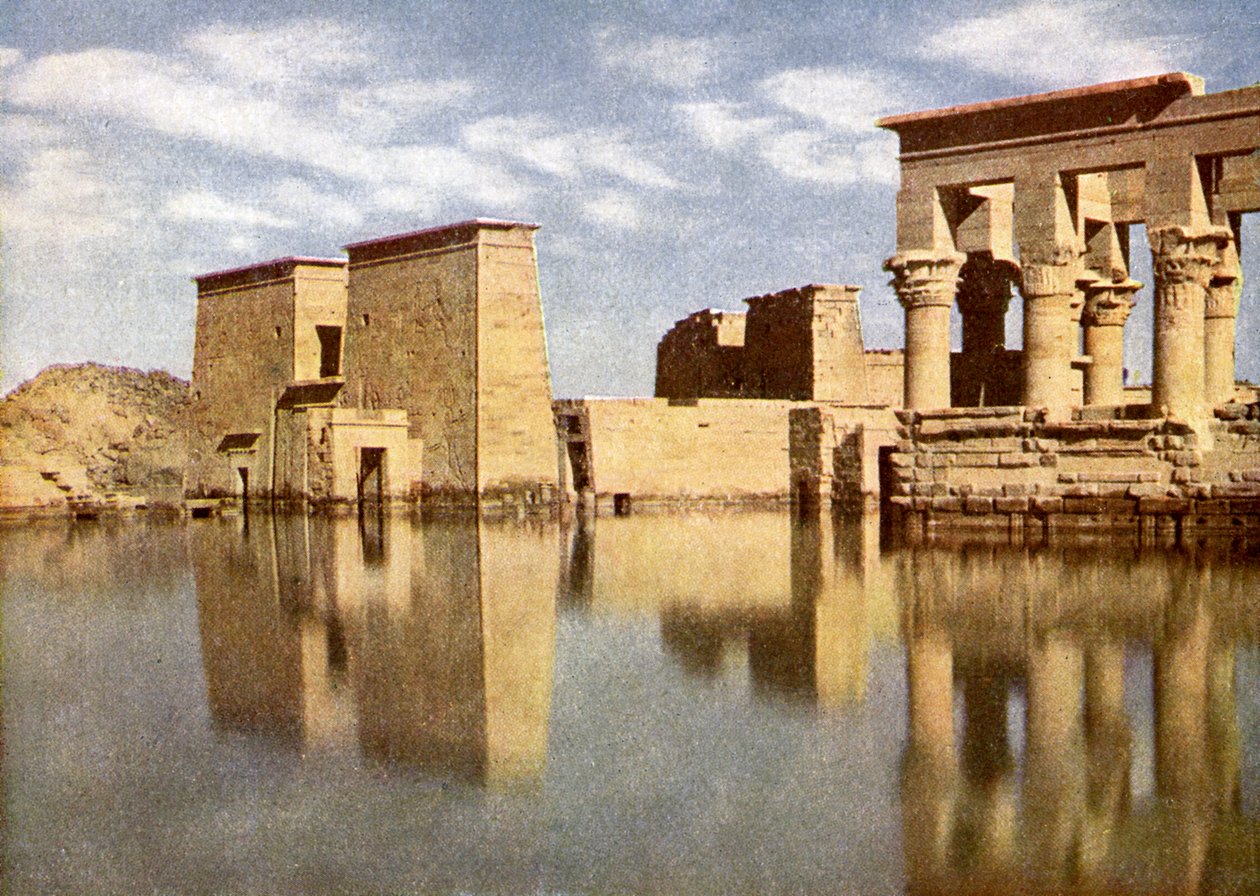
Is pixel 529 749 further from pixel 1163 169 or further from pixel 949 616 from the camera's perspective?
pixel 1163 169

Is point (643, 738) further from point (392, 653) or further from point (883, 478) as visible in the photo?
point (883, 478)

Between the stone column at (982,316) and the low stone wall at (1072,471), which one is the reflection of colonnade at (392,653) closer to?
the low stone wall at (1072,471)

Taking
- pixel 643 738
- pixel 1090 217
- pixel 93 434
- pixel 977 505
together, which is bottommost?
pixel 643 738

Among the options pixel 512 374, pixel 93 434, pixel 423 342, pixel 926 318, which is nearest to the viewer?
pixel 926 318

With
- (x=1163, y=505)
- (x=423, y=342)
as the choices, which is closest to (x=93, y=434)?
(x=423, y=342)

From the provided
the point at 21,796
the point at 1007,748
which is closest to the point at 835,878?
the point at 1007,748

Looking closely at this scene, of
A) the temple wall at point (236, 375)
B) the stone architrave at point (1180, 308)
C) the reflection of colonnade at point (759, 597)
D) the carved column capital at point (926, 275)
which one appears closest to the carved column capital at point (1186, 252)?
the stone architrave at point (1180, 308)
